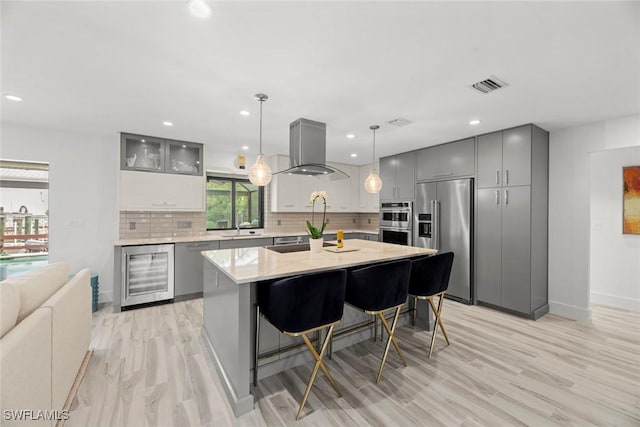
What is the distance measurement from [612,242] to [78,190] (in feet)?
24.5

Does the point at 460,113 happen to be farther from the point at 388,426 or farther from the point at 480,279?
the point at 388,426

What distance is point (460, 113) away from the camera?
295cm

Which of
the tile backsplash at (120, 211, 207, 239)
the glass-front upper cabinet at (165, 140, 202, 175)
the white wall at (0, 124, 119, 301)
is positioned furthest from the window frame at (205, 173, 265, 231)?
the white wall at (0, 124, 119, 301)

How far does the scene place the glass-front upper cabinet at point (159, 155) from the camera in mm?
3750

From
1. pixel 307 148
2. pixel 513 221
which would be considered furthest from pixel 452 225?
pixel 307 148

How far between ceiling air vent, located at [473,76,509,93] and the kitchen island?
1.60 meters

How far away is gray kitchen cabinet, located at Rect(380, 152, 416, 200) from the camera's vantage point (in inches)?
184

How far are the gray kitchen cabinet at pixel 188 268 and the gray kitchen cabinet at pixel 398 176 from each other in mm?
3176

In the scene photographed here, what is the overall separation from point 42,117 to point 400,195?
5.00 metres

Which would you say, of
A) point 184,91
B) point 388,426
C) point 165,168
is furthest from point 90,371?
point 165,168

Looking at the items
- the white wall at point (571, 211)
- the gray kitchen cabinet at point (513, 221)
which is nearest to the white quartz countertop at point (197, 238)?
the gray kitchen cabinet at point (513, 221)

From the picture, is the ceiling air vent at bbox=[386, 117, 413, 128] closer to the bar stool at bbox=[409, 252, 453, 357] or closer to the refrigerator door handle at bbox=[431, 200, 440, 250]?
the refrigerator door handle at bbox=[431, 200, 440, 250]

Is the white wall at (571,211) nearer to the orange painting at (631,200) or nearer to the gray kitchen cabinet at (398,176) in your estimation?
the orange painting at (631,200)

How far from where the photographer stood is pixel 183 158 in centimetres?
416
